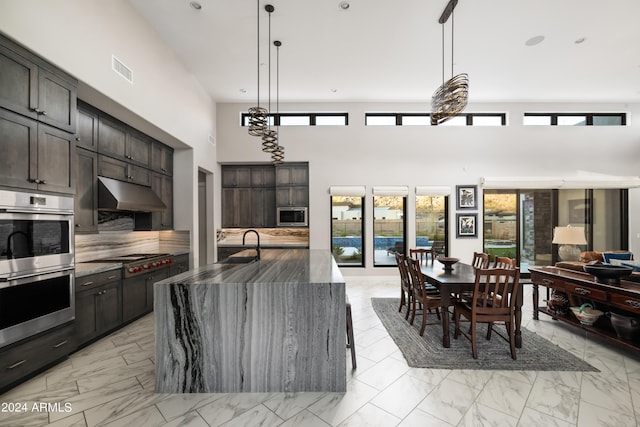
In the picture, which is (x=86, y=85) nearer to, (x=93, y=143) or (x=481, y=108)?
(x=93, y=143)

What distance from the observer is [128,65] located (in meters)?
3.32

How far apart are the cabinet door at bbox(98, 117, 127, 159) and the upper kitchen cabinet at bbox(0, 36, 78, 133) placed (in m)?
0.80

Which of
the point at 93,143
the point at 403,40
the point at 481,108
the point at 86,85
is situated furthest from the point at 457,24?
the point at 93,143

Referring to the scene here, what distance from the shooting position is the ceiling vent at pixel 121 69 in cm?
310

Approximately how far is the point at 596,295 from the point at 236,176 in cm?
635

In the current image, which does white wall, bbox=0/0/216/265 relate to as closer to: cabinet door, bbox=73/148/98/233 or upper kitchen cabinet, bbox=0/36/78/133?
upper kitchen cabinet, bbox=0/36/78/133

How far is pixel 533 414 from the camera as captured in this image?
1.96 meters

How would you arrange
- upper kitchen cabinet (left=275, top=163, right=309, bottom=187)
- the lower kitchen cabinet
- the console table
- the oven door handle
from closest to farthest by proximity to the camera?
the oven door handle
the console table
the lower kitchen cabinet
upper kitchen cabinet (left=275, top=163, right=309, bottom=187)

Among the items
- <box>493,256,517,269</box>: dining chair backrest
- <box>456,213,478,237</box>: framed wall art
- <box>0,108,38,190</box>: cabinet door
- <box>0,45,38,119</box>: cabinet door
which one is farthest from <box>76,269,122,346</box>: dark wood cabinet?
<box>456,213,478,237</box>: framed wall art

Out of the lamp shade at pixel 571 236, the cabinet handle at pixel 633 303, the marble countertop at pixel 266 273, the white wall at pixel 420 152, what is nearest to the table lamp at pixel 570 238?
the lamp shade at pixel 571 236

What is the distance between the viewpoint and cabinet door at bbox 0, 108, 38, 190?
2090 mm

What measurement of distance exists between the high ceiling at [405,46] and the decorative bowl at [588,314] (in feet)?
12.2

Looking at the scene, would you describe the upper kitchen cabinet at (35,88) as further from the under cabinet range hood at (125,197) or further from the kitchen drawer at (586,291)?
the kitchen drawer at (586,291)

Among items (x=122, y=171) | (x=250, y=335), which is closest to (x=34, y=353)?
(x=250, y=335)
